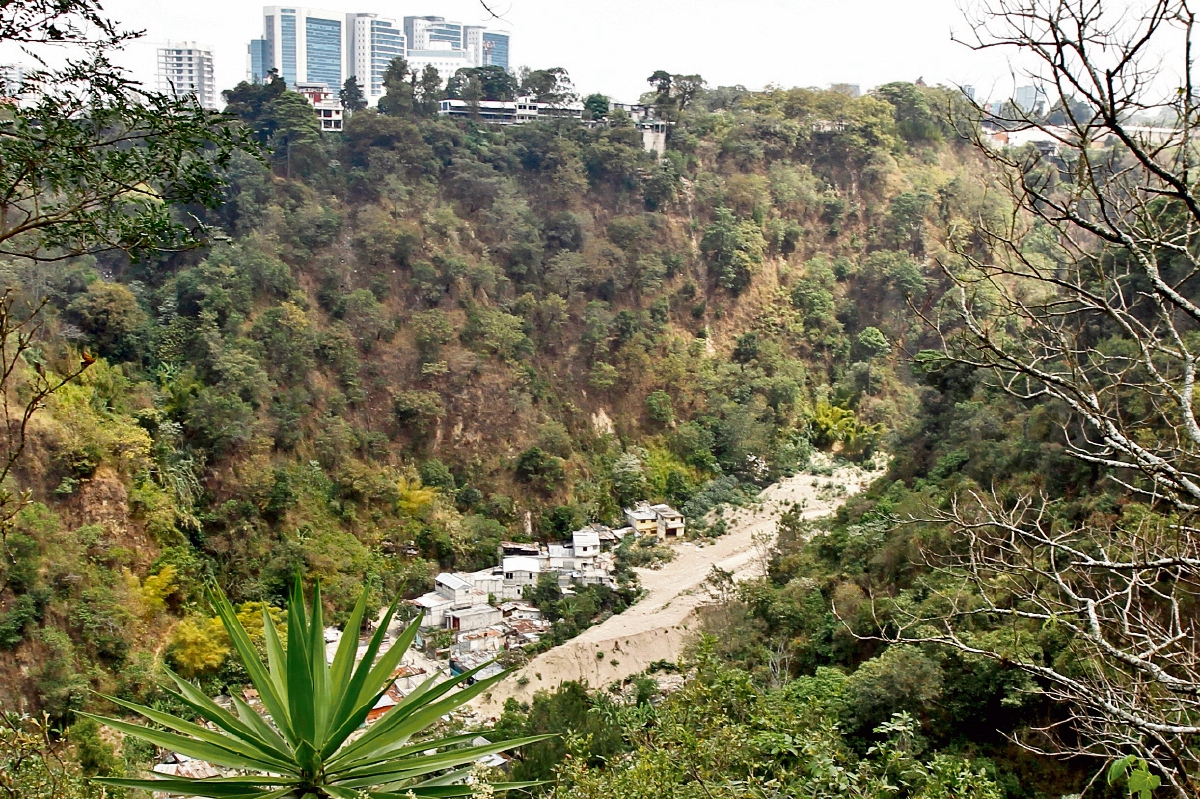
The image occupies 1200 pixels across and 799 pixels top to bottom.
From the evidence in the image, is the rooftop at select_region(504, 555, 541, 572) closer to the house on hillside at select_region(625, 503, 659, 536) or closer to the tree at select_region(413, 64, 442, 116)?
the house on hillside at select_region(625, 503, 659, 536)

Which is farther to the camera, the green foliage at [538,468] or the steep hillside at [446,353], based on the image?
the green foliage at [538,468]

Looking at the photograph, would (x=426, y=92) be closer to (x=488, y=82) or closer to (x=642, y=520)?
(x=488, y=82)

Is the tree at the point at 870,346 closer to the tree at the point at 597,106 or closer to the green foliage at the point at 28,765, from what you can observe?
the tree at the point at 597,106

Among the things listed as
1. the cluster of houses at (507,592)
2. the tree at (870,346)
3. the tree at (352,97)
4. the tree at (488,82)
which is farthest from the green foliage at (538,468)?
the tree at (488,82)

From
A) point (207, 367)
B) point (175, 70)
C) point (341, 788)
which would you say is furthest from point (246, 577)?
point (175, 70)

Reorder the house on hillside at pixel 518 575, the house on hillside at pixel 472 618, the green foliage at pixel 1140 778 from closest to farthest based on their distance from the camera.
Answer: the green foliage at pixel 1140 778
the house on hillside at pixel 472 618
the house on hillside at pixel 518 575

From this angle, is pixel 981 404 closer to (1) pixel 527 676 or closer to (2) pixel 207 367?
(1) pixel 527 676

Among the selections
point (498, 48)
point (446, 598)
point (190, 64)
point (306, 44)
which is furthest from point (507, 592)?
point (498, 48)
